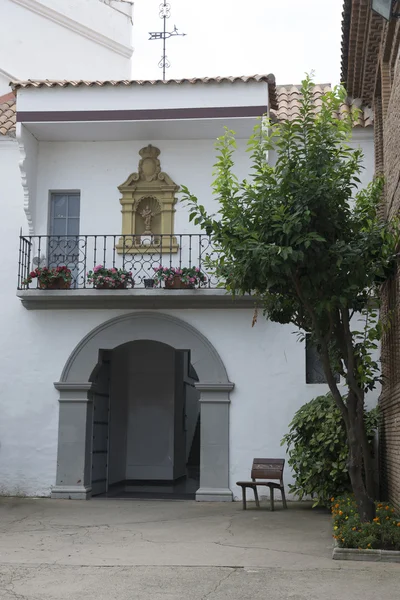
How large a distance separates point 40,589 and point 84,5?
57.9 feet

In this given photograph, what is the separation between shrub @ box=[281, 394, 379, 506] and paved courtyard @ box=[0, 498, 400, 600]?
0.40 metres

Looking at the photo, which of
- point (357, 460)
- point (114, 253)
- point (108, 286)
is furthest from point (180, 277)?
point (357, 460)

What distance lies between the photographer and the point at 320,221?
9.31 metres

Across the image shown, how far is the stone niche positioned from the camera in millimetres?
14336

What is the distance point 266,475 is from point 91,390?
3512 mm

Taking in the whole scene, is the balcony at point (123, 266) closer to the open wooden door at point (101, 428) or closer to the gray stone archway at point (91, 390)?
the gray stone archway at point (91, 390)

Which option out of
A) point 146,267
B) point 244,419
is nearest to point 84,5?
point 146,267

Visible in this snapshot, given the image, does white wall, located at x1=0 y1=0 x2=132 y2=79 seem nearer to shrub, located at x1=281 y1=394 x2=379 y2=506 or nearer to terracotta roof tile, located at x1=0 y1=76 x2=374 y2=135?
terracotta roof tile, located at x1=0 y1=76 x2=374 y2=135

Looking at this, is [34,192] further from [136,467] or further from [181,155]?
[136,467]

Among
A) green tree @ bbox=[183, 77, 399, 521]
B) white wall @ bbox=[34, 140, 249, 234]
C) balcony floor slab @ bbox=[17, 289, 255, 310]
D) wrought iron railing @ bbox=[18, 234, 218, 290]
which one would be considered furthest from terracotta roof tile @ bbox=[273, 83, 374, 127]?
green tree @ bbox=[183, 77, 399, 521]

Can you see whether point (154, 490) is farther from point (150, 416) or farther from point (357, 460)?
point (357, 460)

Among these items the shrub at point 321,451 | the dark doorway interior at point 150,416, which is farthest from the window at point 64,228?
the shrub at point 321,451

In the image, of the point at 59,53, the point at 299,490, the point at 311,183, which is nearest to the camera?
the point at 311,183

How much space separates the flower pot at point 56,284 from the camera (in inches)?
549
